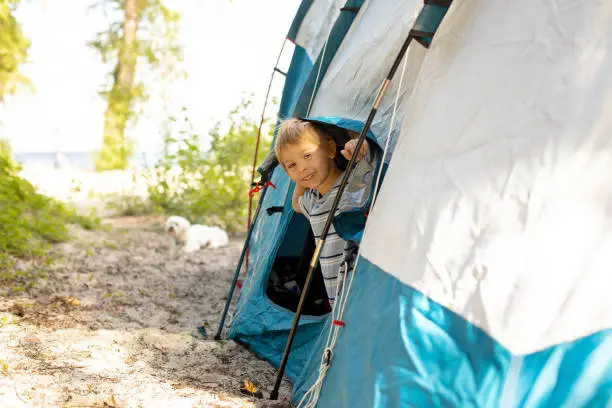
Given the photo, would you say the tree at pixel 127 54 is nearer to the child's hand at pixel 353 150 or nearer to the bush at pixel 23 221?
the bush at pixel 23 221

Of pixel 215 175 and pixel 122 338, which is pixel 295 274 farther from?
pixel 215 175

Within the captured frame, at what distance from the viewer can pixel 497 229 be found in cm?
180

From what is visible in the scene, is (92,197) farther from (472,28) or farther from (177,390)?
(472,28)

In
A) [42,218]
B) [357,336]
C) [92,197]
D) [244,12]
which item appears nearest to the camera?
[357,336]

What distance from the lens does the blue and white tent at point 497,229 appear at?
1764mm

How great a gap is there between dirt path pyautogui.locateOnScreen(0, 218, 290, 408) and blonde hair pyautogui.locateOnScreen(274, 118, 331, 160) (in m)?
1.05

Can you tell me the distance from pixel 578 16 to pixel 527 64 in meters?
0.18

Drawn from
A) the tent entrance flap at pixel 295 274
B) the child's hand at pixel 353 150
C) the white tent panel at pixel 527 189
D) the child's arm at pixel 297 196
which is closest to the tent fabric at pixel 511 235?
the white tent panel at pixel 527 189

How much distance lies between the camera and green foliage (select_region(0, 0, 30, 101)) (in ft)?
17.8

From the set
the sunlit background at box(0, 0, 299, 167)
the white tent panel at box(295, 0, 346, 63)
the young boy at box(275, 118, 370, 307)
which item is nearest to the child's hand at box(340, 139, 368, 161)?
the young boy at box(275, 118, 370, 307)

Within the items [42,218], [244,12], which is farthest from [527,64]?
[244,12]

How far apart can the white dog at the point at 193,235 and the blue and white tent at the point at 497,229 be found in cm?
389

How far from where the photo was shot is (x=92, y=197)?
7.63m

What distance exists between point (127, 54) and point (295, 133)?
733cm
